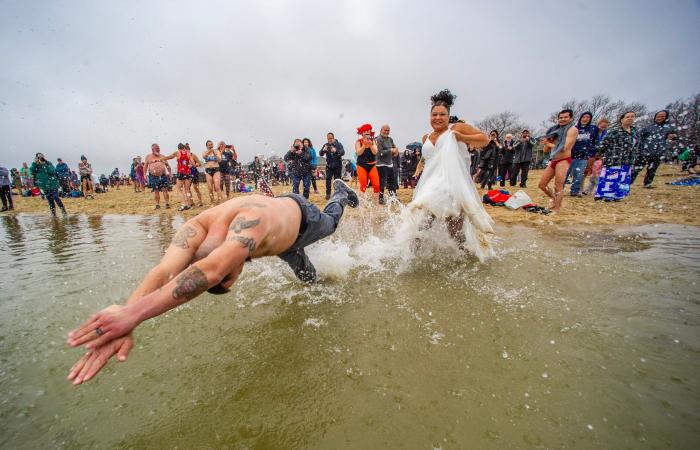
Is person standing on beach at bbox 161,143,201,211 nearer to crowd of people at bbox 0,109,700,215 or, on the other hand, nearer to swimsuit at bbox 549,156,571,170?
crowd of people at bbox 0,109,700,215

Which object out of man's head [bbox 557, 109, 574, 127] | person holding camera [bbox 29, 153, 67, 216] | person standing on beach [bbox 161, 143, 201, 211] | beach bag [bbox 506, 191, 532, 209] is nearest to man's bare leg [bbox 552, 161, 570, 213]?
man's head [bbox 557, 109, 574, 127]

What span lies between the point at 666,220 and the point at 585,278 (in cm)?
453

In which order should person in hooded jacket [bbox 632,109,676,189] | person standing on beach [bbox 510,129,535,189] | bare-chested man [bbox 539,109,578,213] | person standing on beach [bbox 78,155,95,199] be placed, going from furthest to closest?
person standing on beach [bbox 78,155,95,199] < person standing on beach [bbox 510,129,535,189] < person in hooded jacket [bbox 632,109,676,189] < bare-chested man [bbox 539,109,578,213]

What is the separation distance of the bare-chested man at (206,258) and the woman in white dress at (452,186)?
4.60 feet

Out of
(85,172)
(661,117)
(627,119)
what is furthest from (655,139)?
(85,172)

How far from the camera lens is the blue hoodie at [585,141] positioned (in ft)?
22.9

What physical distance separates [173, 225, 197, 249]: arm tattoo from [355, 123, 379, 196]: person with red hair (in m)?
5.54

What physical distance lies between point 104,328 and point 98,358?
0.17 meters

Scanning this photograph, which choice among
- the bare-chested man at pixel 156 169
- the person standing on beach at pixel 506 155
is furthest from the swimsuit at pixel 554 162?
the bare-chested man at pixel 156 169

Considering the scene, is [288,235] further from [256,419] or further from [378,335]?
[256,419]

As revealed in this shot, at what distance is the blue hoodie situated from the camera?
696 cm

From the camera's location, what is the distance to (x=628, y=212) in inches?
240

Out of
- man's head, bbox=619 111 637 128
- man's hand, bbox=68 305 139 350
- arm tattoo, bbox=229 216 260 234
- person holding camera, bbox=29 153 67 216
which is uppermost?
man's head, bbox=619 111 637 128

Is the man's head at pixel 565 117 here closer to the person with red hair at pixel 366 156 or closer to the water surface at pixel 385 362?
the water surface at pixel 385 362
